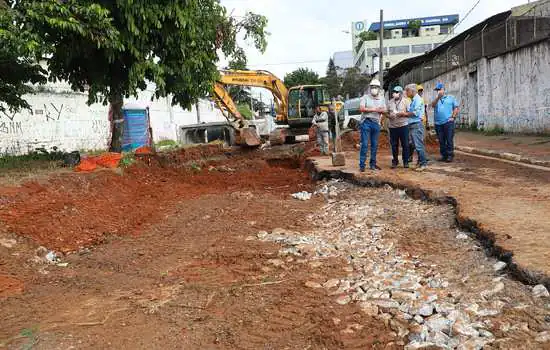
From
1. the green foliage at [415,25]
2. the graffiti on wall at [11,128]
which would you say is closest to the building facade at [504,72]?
the graffiti on wall at [11,128]

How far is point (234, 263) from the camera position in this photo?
5.05 m

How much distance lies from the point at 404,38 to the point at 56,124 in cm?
6699

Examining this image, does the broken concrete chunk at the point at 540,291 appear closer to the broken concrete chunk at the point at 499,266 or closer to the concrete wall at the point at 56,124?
the broken concrete chunk at the point at 499,266

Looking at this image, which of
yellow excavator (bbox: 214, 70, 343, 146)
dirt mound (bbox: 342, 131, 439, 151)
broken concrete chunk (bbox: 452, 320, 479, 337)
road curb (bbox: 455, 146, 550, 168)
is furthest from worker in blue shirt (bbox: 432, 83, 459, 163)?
yellow excavator (bbox: 214, 70, 343, 146)

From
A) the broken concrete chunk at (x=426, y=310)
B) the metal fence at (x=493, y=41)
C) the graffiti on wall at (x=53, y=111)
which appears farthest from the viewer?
the graffiti on wall at (x=53, y=111)

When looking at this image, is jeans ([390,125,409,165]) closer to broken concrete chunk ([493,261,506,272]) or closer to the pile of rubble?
the pile of rubble

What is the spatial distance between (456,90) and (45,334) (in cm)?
2245

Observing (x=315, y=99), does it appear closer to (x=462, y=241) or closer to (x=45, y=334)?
(x=462, y=241)

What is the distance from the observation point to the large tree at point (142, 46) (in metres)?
8.60

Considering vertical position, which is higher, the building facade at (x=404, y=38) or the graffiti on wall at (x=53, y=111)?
the building facade at (x=404, y=38)

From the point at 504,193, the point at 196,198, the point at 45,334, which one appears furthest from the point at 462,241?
the point at 196,198

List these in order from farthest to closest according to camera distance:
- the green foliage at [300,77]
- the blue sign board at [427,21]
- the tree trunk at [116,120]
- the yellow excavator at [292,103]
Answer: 1. the blue sign board at [427,21]
2. the green foliage at [300,77]
3. the yellow excavator at [292,103]
4. the tree trunk at [116,120]

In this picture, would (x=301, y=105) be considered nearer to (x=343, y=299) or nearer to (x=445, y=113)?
(x=445, y=113)

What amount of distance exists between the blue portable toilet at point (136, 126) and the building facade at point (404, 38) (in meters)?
53.7
